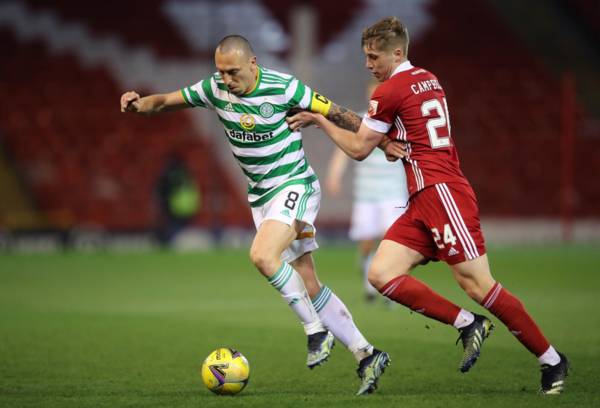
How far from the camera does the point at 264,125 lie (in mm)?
7152

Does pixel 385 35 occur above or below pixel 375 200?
above

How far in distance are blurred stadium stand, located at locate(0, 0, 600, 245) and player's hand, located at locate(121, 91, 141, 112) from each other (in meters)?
14.4

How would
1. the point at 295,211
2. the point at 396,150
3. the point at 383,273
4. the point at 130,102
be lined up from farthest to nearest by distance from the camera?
the point at 130,102 → the point at 295,211 → the point at 396,150 → the point at 383,273

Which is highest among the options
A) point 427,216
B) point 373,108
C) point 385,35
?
point 385,35

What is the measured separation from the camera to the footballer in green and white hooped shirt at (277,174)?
6.91m

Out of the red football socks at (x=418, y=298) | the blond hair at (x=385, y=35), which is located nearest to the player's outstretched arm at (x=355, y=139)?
the blond hair at (x=385, y=35)

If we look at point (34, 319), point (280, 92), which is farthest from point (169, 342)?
point (280, 92)

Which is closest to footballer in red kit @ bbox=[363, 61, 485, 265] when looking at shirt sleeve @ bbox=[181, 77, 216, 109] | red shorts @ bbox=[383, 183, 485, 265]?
red shorts @ bbox=[383, 183, 485, 265]

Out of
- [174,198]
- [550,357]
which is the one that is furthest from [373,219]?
[174,198]

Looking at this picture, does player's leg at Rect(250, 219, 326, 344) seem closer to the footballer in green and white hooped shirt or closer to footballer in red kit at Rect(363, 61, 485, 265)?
the footballer in green and white hooped shirt

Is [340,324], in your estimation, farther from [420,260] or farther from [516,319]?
[516,319]

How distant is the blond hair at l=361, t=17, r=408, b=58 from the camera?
6672 millimetres

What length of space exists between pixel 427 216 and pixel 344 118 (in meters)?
0.92

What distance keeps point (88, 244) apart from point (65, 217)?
0.86m
